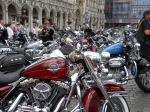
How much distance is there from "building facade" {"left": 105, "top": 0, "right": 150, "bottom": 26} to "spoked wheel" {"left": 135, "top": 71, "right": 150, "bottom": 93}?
77.2 metres

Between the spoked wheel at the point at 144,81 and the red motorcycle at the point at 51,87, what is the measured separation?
250 centimetres

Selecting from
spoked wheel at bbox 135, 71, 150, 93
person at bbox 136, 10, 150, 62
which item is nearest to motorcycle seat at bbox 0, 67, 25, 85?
spoked wheel at bbox 135, 71, 150, 93

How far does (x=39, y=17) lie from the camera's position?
3541 cm

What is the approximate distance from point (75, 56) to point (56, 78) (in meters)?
0.35

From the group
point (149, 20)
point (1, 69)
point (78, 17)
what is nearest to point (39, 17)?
point (78, 17)

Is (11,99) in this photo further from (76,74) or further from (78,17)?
(78,17)

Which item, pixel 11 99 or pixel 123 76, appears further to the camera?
pixel 123 76

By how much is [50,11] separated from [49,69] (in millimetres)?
39003

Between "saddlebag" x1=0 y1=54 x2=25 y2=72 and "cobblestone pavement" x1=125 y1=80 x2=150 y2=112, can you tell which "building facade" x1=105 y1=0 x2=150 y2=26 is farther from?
"saddlebag" x1=0 y1=54 x2=25 y2=72

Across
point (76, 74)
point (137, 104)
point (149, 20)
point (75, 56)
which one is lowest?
point (137, 104)

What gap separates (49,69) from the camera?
9.05 ft

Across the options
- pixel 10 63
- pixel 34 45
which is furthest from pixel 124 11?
pixel 10 63

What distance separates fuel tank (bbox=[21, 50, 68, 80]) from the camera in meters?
2.76

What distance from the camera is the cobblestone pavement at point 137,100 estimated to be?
438 cm
